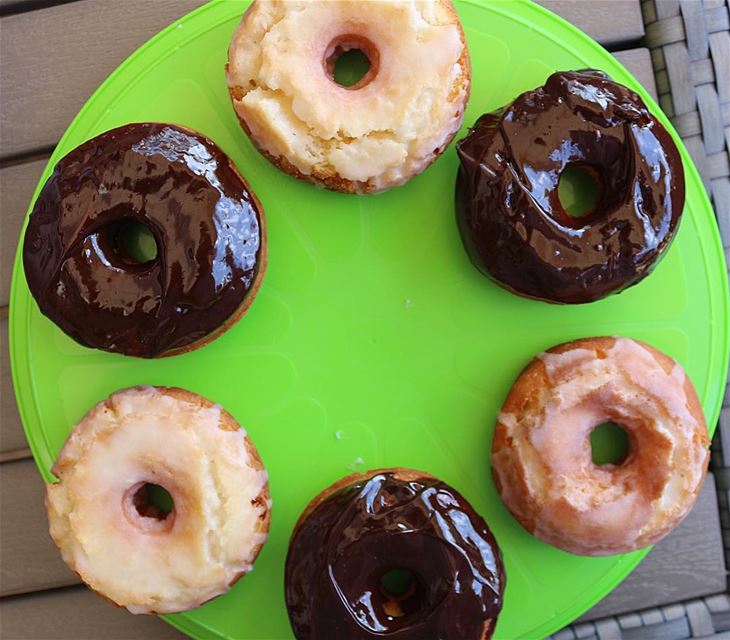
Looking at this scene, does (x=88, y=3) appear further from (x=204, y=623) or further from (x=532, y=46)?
(x=204, y=623)

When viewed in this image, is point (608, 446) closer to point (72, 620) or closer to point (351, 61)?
point (351, 61)

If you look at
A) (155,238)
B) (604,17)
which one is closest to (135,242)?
(155,238)

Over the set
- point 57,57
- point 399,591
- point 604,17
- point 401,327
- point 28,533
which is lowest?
point 399,591

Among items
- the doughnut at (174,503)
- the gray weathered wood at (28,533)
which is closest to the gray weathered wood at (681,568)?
the doughnut at (174,503)

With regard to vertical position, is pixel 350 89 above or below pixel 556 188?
above

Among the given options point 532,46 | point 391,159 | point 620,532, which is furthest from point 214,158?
point 620,532

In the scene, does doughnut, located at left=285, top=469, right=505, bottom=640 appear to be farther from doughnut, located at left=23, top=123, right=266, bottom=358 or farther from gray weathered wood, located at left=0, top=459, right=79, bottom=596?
gray weathered wood, located at left=0, top=459, right=79, bottom=596

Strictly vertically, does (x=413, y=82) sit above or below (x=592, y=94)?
above
